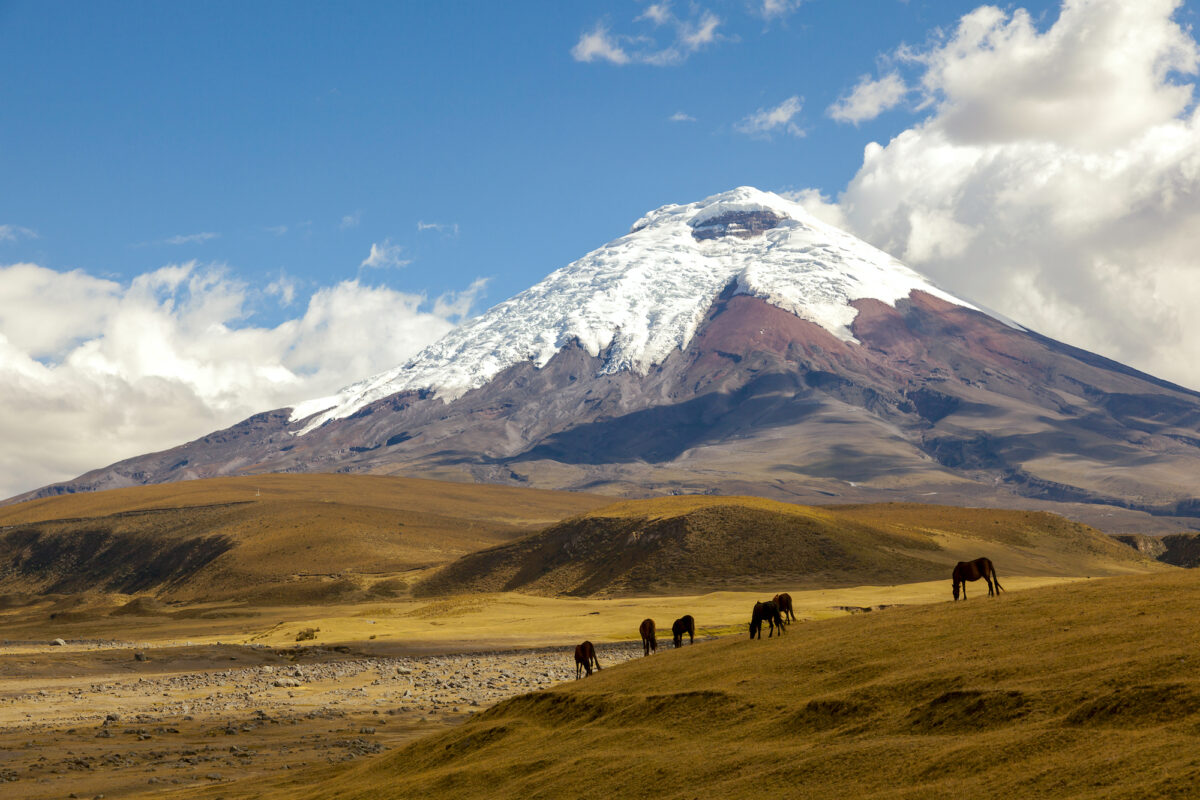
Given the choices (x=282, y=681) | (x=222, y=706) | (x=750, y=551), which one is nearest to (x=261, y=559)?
(x=750, y=551)

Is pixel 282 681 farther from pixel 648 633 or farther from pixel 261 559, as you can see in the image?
pixel 261 559

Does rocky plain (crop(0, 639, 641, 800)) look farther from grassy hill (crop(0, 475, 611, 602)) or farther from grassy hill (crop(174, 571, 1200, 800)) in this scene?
grassy hill (crop(0, 475, 611, 602))

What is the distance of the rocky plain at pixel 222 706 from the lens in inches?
1239

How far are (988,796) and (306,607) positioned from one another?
11816 cm

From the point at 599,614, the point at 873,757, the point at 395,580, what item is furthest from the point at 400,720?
the point at 395,580

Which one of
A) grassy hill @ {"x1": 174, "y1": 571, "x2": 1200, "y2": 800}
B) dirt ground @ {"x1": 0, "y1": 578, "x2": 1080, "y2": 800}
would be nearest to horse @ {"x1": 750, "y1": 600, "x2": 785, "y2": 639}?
dirt ground @ {"x1": 0, "y1": 578, "x2": 1080, "y2": 800}

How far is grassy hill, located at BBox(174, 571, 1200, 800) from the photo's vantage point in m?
15.5

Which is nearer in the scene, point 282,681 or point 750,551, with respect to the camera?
point 282,681

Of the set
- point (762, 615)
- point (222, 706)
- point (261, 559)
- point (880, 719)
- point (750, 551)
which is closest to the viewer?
point (880, 719)

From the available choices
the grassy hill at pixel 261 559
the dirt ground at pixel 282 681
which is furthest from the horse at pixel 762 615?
the grassy hill at pixel 261 559

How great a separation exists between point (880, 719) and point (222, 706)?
33335 mm

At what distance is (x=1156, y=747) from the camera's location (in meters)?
14.5

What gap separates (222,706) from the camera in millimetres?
44875

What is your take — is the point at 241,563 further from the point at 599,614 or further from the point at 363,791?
the point at 363,791
